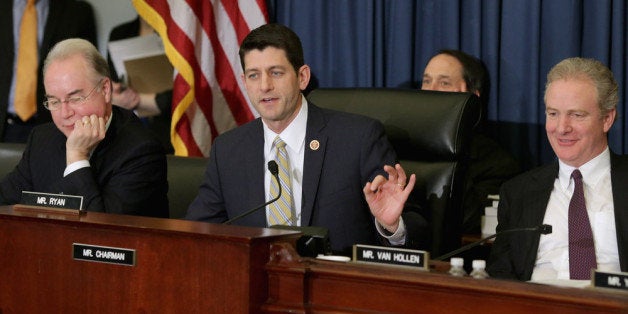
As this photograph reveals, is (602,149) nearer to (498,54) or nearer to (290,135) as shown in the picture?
(290,135)

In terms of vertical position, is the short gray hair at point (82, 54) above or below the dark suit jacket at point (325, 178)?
above

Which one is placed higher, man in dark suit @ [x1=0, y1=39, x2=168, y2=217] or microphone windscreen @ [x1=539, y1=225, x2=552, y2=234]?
man in dark suit @ [x1=0, y1=39, x2=168, y2=217]

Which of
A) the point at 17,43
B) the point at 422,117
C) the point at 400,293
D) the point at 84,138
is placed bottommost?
the point at 400,293

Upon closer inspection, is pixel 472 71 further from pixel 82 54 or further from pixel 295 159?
pixel 82 54

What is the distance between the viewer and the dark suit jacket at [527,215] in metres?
2.73

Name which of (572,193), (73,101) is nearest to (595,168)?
(572,193)

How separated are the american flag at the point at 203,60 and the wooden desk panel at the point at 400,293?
2.80 meters

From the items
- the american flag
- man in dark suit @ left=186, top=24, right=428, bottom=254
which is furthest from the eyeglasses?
the american flag

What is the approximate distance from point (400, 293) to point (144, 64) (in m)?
3.43

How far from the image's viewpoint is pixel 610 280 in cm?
175

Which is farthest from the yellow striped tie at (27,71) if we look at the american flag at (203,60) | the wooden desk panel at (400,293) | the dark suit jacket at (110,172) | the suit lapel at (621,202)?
the wooden desk panel at (400,293)

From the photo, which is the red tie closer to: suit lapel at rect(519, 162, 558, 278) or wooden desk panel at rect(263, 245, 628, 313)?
Result: suit lapel at rect(519, 162, 558, 278)

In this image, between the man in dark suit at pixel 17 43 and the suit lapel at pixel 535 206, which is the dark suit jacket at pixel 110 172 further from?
the man in dark suit at pixel 17 43

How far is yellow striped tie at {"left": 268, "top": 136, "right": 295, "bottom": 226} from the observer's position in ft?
10.2
